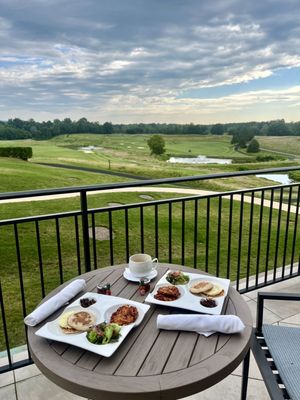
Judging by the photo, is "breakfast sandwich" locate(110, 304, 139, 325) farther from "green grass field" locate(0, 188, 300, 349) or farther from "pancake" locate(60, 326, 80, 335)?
"green grass field" locate(0, 188, 300, 349)

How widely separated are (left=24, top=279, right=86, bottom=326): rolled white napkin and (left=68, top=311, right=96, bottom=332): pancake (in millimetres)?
111

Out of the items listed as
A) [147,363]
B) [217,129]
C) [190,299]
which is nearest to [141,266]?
[190,299]

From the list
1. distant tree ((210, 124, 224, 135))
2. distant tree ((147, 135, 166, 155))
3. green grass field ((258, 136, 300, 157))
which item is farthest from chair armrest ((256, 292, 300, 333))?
distant tree ((147, 135, 166, 155))

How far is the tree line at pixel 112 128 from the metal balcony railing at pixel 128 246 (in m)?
2.93

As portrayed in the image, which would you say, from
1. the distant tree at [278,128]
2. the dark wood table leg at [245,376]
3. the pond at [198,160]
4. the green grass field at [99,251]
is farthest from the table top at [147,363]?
the pond at [198,160]

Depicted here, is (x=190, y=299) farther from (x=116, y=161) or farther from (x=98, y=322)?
(x=116, y=161)

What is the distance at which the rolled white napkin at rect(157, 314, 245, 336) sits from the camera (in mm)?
1074

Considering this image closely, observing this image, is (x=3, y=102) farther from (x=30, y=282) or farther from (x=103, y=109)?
(x=30, y=282)

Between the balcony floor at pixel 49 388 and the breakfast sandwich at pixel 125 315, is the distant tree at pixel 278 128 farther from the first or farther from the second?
the breakfast sandwich at pixel 125 315

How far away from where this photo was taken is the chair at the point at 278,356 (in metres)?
1.19

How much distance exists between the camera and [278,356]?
1.38 m

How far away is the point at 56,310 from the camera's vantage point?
1.20m

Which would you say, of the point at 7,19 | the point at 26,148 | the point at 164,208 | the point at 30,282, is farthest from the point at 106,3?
the point at 26,148

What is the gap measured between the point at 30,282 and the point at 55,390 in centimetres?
332
